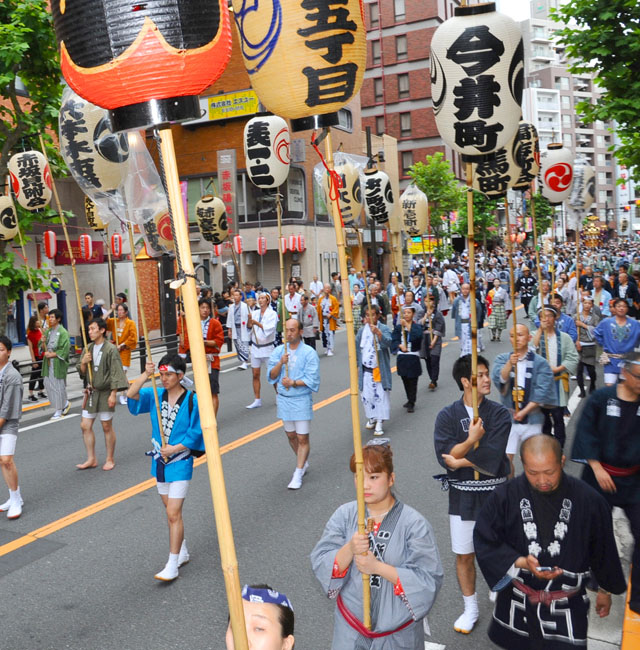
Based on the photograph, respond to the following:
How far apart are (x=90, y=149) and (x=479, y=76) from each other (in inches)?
151

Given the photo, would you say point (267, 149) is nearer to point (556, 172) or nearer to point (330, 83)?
point (556, 172)

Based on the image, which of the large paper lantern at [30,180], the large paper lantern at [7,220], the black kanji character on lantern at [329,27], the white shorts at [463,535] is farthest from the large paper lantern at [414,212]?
the black kanji character on lantern at [329,27]

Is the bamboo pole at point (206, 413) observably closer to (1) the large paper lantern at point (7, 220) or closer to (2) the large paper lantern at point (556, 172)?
(2) the large paper lantern at point (556, 172)

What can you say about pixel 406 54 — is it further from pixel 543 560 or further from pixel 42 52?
pixel 543 560

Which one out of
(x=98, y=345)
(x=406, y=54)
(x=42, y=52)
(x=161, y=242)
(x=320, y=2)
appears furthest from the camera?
(x=406, y=54)

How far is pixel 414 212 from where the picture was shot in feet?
46.5

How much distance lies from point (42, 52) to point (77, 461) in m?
8.20

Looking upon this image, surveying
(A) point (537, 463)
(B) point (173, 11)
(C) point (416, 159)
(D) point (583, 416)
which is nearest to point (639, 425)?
(D) point (583, 416)

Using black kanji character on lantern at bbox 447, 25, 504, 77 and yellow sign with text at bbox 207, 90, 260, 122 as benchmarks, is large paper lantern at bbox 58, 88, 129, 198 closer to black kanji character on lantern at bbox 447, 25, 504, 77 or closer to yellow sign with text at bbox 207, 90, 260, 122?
black kanji character on lantern at bbox 447, 25, 504, 77

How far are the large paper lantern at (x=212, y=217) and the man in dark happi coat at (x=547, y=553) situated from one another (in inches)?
519

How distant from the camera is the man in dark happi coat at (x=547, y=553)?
132 inches

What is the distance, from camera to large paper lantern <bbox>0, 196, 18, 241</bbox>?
40.0ft

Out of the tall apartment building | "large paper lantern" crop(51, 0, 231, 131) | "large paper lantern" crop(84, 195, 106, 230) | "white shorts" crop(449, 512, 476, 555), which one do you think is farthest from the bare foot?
the tall apartment building

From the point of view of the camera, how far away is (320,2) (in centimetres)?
318
